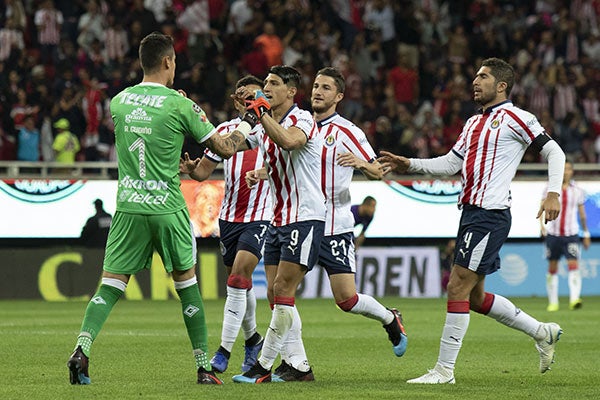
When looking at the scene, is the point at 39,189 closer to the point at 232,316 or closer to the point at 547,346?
the point at 232,316

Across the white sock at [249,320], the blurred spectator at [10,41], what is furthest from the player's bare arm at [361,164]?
the blurred spectator at [10,41]

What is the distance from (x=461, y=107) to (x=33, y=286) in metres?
9.31

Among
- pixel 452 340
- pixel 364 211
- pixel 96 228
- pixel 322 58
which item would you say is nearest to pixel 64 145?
pixel 96 228

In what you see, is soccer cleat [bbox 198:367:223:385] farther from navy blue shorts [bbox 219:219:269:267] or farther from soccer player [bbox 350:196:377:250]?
soccer player [bbox 350:196:377:250]

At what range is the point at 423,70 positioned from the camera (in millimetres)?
26391

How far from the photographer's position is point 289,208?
382 inches

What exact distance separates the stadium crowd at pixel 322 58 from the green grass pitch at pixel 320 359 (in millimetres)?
4687

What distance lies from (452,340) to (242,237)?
7.51 ft

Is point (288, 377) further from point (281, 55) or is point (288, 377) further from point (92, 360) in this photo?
point (281, 55)

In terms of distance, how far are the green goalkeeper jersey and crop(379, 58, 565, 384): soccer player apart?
1.80 metres

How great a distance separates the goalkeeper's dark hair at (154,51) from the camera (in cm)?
908

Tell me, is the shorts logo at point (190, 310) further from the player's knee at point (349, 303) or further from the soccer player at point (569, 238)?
the soccer player at point (569, 238)

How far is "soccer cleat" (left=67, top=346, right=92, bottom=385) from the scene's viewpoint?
8922 mm

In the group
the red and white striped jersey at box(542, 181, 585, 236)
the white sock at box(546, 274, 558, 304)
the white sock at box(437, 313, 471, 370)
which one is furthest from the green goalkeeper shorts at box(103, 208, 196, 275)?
the red and white striped jersey at box(542, 181, 585, 236)
